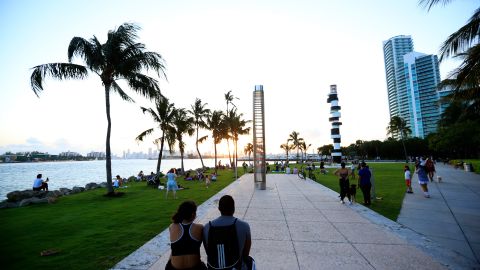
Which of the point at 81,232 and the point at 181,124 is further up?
the point at 181,124

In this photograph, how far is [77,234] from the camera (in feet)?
21.4

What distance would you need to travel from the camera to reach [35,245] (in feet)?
18.6

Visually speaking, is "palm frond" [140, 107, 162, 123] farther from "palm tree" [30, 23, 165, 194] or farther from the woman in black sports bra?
the woman in black sports bra

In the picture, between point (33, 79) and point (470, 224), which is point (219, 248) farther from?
point (33, 79)

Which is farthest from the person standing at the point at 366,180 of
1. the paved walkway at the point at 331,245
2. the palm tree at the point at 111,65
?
the palm tree at the point at 111,65

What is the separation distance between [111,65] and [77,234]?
1056 centimetres

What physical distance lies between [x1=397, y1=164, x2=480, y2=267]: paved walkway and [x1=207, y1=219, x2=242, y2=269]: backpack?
17.7ft

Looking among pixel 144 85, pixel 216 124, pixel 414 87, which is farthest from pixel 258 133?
pixel 414 87

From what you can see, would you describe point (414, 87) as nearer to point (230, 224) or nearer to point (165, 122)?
point (165, 122)

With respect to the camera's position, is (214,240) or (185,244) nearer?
(214,240)

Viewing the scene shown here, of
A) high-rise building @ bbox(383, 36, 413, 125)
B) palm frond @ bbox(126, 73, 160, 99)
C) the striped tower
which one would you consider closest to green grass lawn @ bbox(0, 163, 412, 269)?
palm frond @ bbox(126, 73, 160, 99)

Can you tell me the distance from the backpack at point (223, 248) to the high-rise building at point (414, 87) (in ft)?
470

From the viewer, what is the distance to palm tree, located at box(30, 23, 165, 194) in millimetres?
12766

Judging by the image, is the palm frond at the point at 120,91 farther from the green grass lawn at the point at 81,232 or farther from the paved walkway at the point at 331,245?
the paved walkway at the point at 331,245
